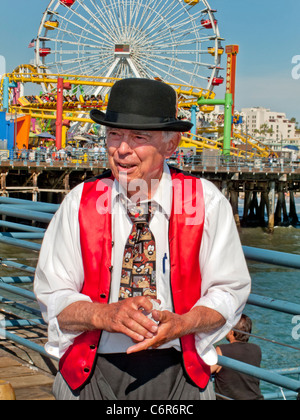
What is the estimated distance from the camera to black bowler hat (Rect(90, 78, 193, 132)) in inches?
64.8

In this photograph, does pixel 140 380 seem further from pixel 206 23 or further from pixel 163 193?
pixel 206 23

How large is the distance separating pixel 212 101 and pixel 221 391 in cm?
3042

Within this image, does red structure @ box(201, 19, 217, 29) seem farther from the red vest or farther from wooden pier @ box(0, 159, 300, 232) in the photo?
the red vest

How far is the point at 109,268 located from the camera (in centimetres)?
164

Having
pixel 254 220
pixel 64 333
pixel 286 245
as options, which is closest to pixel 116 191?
pixel 64 333

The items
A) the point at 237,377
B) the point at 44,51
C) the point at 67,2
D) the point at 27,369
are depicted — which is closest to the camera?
the point at 27,369

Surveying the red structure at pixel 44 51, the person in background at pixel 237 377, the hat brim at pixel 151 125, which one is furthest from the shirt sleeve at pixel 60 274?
the red structure at pixel 44 51

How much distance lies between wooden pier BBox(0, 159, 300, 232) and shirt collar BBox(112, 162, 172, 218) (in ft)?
68.4

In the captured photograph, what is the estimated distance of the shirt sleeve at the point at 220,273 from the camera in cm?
161

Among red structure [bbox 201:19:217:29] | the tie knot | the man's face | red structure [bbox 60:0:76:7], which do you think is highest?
red structure [bbox 60:0:76:7]

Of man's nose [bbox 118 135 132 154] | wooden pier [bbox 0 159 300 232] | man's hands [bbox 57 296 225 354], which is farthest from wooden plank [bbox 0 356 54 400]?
wooden pier [bbox 0 159 300 232]

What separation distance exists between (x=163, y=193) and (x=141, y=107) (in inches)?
10.0

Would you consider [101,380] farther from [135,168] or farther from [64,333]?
[135,168]

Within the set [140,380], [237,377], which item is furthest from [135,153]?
[237,377]
